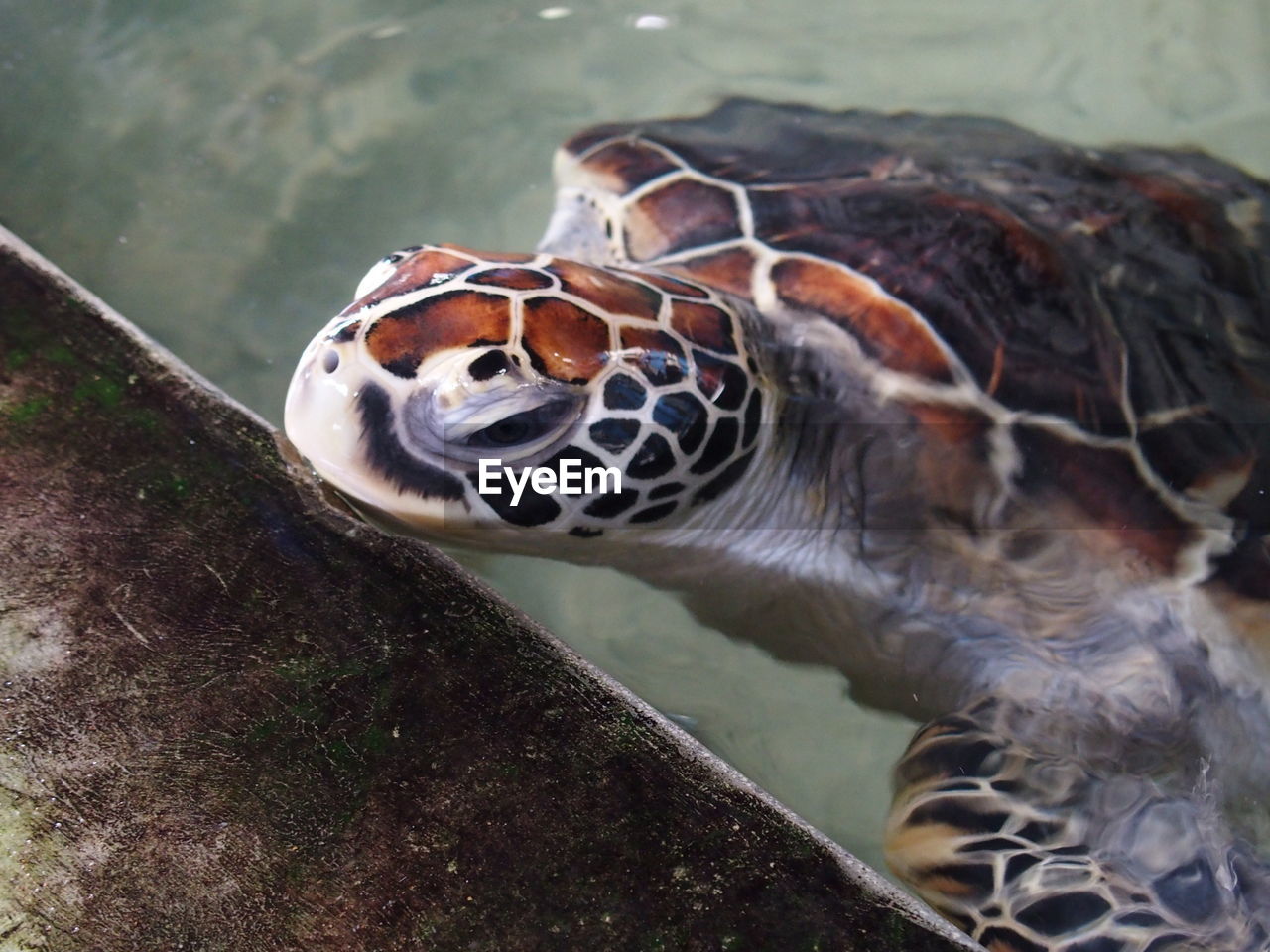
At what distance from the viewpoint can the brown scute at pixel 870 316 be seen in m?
1.70

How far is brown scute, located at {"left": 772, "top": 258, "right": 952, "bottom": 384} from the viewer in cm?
170

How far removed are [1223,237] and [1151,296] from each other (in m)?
0.32

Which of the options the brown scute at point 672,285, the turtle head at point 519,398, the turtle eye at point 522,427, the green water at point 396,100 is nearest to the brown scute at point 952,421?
the turtle head at point 519,398

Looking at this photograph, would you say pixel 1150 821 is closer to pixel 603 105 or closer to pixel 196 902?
pixel 196 902

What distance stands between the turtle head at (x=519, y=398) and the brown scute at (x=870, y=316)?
0.16 m

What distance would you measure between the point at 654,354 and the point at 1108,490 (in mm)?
806

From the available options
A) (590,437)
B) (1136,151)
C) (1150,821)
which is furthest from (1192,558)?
(1136,151)

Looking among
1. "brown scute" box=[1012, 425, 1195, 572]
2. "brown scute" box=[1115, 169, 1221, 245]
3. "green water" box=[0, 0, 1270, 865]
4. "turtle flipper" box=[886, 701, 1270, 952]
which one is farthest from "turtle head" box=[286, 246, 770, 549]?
"brown scute" box=[1115, 169, 1221, 245]

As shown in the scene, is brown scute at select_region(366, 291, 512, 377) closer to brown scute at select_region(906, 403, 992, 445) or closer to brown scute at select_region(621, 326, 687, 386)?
brown scute at select_region(621, 326, 687, 386)

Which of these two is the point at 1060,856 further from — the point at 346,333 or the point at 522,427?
the point at 346,333

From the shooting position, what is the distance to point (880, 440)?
1.76 meters

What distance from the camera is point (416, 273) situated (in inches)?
59.9

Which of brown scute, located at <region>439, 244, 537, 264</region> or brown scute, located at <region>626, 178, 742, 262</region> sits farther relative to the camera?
brown scute, located at <region>626, 178, 742, 262</region>

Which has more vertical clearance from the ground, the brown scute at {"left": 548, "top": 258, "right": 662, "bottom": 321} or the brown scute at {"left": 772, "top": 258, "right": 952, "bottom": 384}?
the brown scute at {"left": 548, "top": 258, "right": 662, "bottom": 321}
